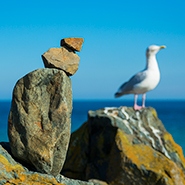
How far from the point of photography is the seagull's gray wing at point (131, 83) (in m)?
9.99

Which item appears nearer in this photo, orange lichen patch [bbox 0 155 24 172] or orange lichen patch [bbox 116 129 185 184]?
orange lichen patch [bbox 0 155 24 172]

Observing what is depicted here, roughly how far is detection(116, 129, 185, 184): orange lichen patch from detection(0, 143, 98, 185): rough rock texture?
3.05 metres

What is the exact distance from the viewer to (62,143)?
4562 millimetres

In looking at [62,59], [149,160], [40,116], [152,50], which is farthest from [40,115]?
[152,50]

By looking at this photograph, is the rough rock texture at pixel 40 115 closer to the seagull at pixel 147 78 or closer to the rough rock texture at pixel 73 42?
the rough rock texture at pixel 73 42

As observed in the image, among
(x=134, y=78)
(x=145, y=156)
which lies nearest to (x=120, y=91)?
(x=134, y=78)

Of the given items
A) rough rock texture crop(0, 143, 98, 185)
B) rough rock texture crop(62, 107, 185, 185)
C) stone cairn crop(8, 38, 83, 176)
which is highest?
stone cairn crop(8, 38, 83, 176)

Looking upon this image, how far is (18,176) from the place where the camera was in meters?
4.08

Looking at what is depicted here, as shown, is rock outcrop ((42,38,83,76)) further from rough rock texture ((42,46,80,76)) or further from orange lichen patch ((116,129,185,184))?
orange lichen patch ((116,129,185,184))

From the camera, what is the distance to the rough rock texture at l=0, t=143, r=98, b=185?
155 inches

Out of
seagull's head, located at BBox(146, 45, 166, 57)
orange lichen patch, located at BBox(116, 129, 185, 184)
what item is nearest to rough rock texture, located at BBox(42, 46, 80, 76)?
orange lichen patch, located at BBox(116, 129, 185, 184)

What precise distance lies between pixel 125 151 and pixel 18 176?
13.3 ft

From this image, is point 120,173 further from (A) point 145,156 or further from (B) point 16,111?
(B) point 16,111

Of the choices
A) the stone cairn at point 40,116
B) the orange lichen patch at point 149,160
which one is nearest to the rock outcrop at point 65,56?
the stone cairn at point 40,116
